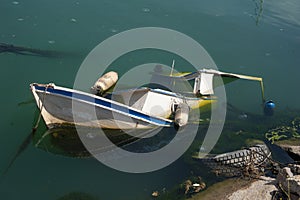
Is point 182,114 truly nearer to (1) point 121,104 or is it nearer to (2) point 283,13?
(1) point 121,104

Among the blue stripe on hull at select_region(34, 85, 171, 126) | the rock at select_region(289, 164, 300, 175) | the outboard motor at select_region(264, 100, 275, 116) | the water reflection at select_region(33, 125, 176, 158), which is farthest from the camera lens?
the outboard motor at select_region(264, 100, 275, 116)

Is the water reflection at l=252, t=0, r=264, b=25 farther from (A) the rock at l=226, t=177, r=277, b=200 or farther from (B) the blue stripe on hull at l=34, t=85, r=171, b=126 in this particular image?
(A) the rock at l=226, t=177, r=277, b=200

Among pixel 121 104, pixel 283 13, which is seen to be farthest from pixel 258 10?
pixel 121 104

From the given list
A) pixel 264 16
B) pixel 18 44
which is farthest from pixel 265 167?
pixel 264 16

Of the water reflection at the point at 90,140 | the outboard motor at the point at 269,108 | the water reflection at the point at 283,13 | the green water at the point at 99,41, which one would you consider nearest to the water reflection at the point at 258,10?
the green water at the point at 99,41

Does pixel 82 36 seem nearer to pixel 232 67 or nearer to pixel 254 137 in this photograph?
pixel 232 67

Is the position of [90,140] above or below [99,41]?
below

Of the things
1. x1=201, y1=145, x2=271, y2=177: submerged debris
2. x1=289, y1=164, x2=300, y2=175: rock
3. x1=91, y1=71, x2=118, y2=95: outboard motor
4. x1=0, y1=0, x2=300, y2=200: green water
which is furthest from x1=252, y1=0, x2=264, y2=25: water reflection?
x1=289, y1=164, x2=300, y2=175: rock
